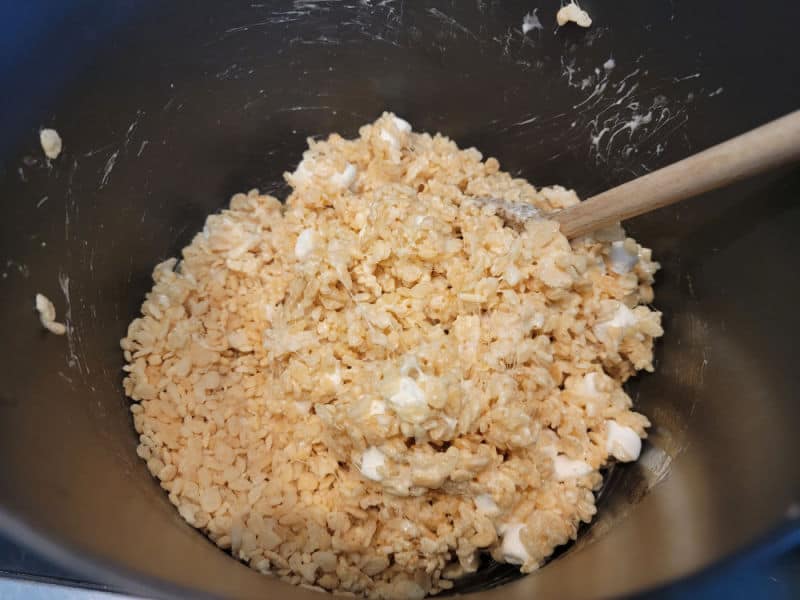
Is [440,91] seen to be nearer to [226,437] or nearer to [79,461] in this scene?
[226,437]

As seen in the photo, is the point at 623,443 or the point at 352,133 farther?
the point at 352,133

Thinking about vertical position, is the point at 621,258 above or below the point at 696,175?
below

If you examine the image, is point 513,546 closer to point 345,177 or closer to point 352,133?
point 345,177

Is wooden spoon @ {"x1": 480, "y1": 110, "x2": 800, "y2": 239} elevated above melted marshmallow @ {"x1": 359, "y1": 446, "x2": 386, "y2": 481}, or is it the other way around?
wooden spoon @ {"x1": 480, "y1": 110, "x2": 800, "y2": 239}

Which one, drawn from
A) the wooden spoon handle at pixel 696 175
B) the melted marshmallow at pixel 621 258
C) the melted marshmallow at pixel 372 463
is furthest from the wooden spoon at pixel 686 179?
the melted marshmallow at pixel 372 463

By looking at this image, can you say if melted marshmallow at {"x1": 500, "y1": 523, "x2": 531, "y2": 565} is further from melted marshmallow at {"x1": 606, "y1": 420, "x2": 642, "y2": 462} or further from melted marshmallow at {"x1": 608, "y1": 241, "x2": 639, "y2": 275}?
melted marshmallow at {"x1": 608, "y1": 241, "x2": 639, "y2": 275}

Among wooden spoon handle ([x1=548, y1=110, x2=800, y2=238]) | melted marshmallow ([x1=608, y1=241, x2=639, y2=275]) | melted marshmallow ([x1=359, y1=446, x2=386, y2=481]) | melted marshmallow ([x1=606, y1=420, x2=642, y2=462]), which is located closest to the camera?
wooden spoon handle ([x1=548, y1=110, x2=800, y2=238])

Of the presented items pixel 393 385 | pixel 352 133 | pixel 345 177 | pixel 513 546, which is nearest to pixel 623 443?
pixel 513 546

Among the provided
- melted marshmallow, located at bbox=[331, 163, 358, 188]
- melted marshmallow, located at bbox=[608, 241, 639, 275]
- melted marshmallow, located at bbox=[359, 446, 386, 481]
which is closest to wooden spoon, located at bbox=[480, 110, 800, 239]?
melted marshmallow, located at bbox=[608, 241, 639, 275]
